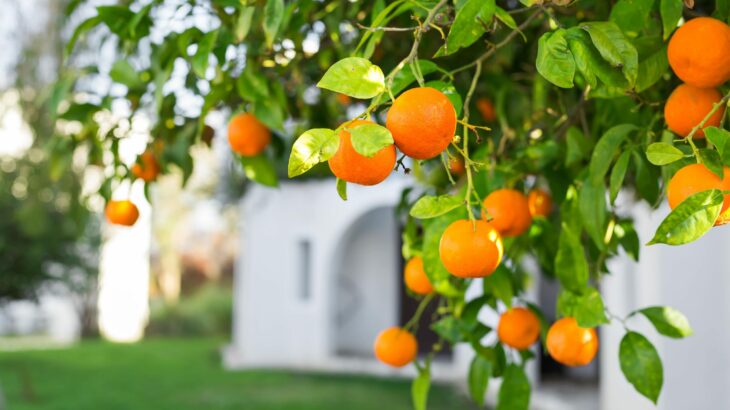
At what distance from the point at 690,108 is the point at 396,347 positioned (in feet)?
2.25

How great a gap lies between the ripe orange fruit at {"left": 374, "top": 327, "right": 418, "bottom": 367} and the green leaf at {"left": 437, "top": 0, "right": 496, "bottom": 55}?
68 cm

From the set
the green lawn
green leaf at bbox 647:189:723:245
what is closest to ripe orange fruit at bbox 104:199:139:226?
green leaf at bbox 647:189:723:245

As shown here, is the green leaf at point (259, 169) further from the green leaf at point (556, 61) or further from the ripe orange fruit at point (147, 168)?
the green leaf at point (556, 61)

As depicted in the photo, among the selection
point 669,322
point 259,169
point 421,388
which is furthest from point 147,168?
point 669,322

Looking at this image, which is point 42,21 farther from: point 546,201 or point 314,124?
point 546,201

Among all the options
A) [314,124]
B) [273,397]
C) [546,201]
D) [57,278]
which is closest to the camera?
[546,201]

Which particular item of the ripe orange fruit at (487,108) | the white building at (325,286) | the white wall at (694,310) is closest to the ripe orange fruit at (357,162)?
the ripe orange fruit at (487,108)

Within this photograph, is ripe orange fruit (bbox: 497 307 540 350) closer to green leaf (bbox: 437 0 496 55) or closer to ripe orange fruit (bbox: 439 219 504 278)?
ripe orange fruit (bbox: 439 219 504 278)

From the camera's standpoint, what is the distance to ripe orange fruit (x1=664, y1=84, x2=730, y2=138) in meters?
0.88

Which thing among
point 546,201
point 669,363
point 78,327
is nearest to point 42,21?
point 546,201

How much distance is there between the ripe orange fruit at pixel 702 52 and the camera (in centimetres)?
82

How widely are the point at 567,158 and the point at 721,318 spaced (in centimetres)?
233

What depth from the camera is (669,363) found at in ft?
10.2

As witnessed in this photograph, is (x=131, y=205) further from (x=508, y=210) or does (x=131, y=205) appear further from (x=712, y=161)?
(x=712, y=161)
